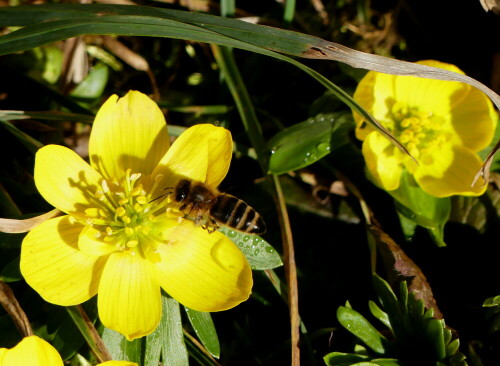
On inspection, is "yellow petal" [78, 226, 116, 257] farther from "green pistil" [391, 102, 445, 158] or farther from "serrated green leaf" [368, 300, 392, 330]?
"green pistil" [391, 102, 445, 158]

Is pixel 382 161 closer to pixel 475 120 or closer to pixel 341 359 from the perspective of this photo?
pixel 475 120

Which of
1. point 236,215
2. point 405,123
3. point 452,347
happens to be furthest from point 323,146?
point 452,347

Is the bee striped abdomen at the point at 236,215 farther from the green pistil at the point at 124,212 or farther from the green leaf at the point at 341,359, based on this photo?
the green leaf at the point at 341,359

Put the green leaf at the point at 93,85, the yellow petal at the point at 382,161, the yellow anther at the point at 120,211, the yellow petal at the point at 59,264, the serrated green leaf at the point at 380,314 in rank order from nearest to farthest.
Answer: the yellow petal at the point at 59,264 < the yellow anther at the point at 120,211 < the serrated green leaf at the point at 380,314 < the yellow petal at the point at 382,161 < the green leaf at the point at 93,85

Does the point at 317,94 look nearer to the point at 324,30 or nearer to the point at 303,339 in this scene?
the point at 324,30

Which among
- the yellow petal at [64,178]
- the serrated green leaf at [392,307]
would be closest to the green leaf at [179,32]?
the yellow petal at [64,178]

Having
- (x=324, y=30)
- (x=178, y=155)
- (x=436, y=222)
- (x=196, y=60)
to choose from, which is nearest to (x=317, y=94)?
(x=324, y=30)
